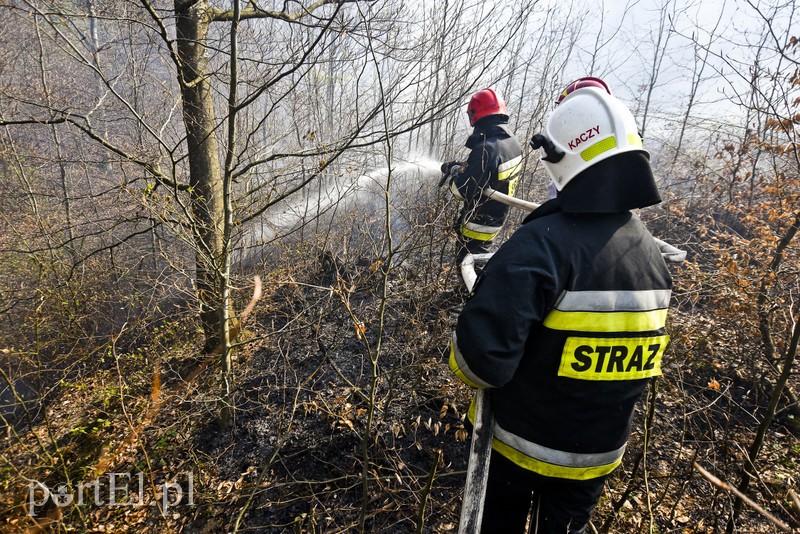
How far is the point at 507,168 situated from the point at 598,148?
3094 mm

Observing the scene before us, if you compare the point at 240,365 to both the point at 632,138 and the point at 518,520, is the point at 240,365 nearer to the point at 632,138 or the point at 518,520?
the point at 518,520

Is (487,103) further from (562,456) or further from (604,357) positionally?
(562,456)

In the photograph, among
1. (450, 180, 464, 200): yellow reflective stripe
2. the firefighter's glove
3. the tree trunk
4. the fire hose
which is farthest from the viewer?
the firefighter's glove

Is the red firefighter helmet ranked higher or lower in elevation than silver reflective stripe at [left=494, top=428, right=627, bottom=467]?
higher

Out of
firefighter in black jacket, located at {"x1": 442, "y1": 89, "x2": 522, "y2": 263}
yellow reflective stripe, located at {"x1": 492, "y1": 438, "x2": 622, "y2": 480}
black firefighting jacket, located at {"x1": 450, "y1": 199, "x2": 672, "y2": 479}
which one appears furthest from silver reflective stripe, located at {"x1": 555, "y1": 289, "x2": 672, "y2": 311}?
firefighter in black jacket, located at {"x1": 442, "y1": 89, "x2": 522, "y2": 263}

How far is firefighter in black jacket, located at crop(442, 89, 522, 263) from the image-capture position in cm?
434

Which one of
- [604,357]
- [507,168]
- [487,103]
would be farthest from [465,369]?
[487,103]

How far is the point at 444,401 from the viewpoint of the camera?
3533 mm

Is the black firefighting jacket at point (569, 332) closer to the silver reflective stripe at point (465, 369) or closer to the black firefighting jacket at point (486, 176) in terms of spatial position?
the silver reflective stripe at point (465, 369)

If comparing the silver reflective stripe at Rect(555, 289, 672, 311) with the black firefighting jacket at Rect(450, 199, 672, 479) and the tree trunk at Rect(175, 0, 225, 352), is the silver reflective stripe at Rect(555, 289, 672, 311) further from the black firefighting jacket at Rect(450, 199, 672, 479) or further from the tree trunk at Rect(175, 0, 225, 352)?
the tree trunk at Rect(175, 0, 225, 352)

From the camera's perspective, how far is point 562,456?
1.59m

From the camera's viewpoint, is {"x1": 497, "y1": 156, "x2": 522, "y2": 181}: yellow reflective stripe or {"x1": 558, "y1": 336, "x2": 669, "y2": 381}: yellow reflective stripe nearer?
{"x1": 558, "y1": 336, "x2": 669, "y2": 381}: yellow reflective stripe

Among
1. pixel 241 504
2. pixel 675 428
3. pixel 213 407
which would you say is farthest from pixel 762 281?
pixel 213 407

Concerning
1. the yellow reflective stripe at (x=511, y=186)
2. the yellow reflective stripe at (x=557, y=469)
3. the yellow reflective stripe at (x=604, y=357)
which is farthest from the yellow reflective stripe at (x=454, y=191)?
the yellow reflective stripe at (x=557, y=469)
